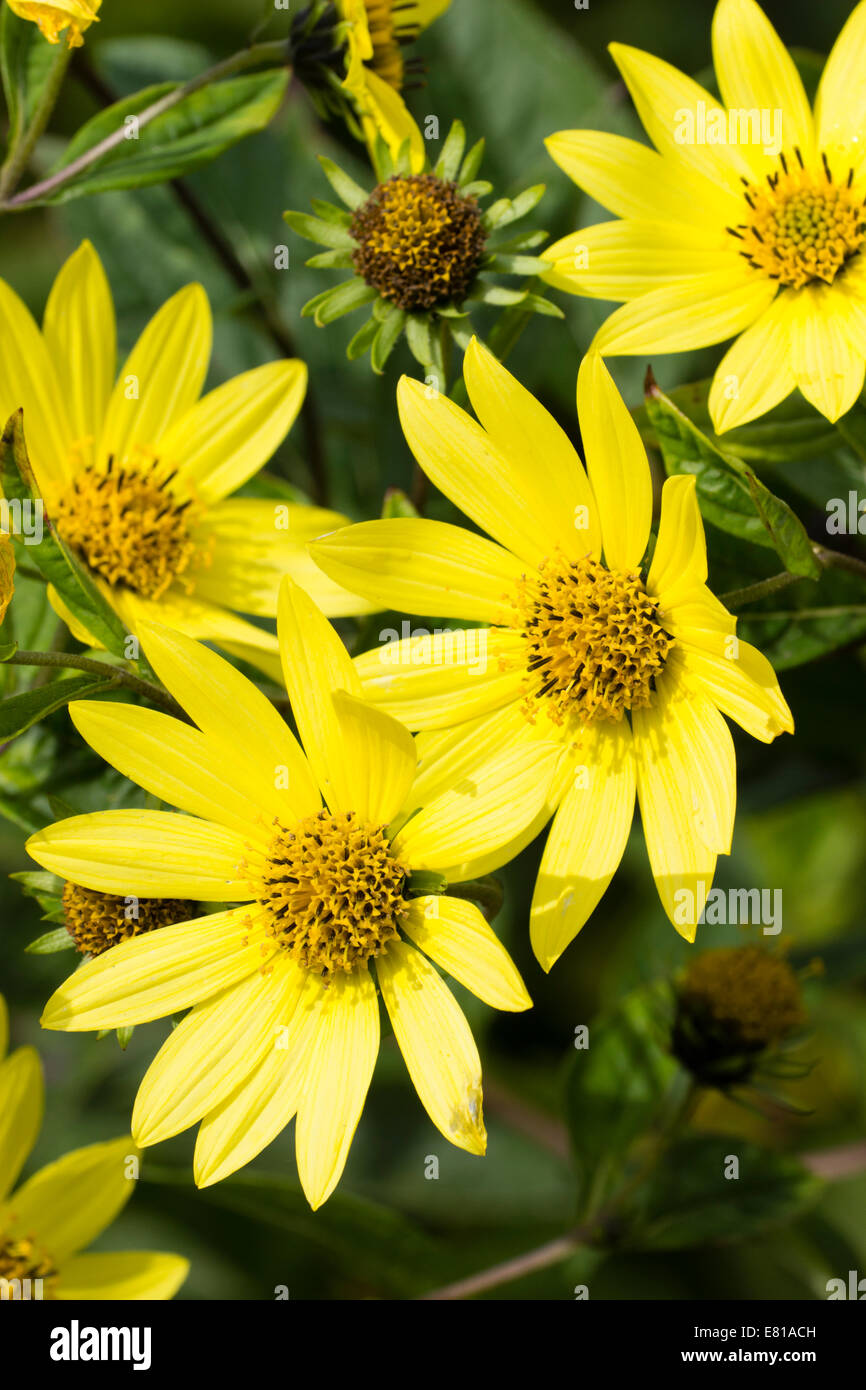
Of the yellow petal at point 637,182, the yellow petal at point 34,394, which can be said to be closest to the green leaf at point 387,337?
the yellow petal at point 637,182

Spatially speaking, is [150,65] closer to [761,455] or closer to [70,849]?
[761,455]

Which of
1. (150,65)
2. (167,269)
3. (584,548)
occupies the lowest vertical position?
(584,548)

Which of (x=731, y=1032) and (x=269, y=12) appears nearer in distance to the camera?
(x=269, y=12)

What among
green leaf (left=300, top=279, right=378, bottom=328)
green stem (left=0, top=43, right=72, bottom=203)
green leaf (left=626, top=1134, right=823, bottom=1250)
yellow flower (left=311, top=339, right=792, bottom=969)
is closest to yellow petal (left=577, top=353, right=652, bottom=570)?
yellow flower (left=311, top=339, right=792, bottom=969)

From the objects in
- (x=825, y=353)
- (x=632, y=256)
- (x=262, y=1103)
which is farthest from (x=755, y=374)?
(x=262, y=1103)

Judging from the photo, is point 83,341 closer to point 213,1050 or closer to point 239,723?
point 239,723

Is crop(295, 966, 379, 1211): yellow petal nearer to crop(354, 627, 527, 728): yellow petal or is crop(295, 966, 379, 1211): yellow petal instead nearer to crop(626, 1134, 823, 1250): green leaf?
crop(354, 627, 527, 728): yellow petal

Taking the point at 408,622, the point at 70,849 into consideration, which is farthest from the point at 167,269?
the point at 70,849
